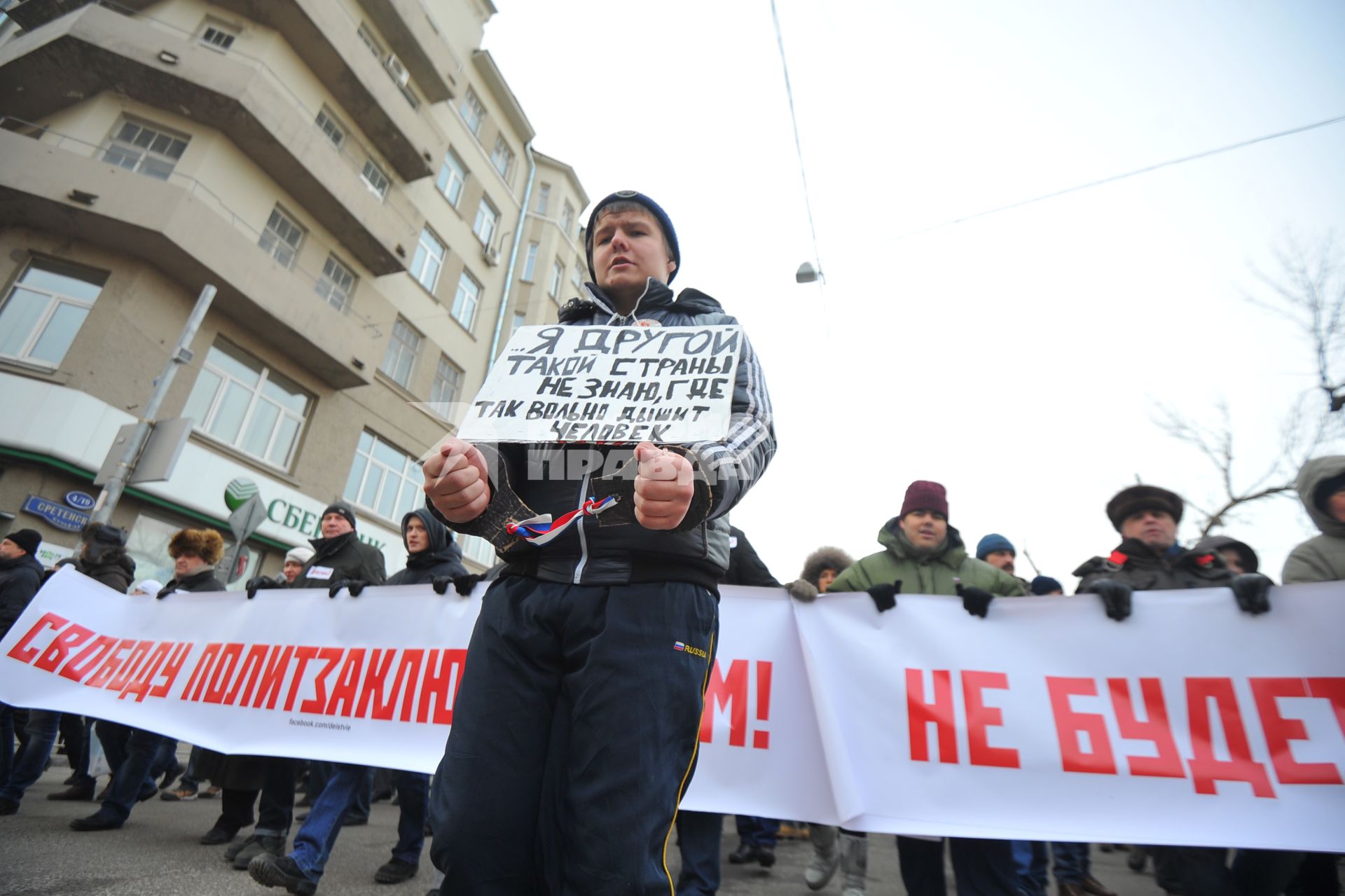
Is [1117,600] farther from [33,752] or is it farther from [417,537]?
[33,752]

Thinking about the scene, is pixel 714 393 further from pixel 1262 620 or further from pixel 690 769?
pixel 1262 620

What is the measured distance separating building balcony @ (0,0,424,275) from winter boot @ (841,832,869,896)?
14.4 m

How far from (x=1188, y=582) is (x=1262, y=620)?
79 centimetres

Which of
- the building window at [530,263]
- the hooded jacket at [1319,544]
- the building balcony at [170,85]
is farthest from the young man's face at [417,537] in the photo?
the building window at [530,263]

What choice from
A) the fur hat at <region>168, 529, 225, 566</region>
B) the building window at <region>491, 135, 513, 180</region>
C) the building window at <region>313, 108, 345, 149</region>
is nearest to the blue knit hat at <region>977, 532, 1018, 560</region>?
the fur hat at <region>168, 529, 225, 566</region>

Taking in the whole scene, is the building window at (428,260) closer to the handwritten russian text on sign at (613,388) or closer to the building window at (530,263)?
the building window at (530,263)

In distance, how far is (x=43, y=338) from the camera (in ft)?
34.0

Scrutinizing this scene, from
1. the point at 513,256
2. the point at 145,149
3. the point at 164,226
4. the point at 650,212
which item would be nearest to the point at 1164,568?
the point at 650,212

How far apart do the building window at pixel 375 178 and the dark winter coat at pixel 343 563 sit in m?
13.6

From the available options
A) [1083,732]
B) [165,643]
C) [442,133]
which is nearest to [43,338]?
[165,643]

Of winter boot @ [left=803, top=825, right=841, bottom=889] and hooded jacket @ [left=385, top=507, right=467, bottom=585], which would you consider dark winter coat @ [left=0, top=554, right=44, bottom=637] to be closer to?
hooded jacket @ [left=385, top=507, right=467, bottom=585]

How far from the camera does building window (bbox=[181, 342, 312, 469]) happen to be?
12008mm

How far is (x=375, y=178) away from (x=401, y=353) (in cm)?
417

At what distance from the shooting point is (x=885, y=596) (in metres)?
3.21
